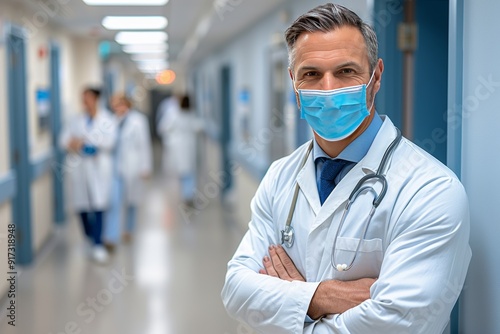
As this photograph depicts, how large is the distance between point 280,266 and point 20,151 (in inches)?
168

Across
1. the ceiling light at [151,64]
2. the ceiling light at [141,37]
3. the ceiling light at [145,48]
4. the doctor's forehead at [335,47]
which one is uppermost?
the ceiling light at [151,64]

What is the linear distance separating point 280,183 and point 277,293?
33cm

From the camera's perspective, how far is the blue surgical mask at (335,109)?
1.46 meters

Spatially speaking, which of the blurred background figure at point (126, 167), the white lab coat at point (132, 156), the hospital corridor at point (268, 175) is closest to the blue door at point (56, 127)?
the hospital corridor at point (268, 175)

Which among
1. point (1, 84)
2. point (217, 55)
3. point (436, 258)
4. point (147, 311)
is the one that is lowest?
point (147, 311)

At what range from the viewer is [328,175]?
158 centimetres

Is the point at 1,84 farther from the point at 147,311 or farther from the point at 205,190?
the point at 205,190

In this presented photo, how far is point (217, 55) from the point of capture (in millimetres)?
10625

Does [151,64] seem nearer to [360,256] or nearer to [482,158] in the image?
[482,158]

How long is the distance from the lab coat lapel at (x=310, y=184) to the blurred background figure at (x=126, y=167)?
15.2ft

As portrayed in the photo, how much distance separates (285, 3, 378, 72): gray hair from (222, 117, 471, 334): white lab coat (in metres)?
0.21

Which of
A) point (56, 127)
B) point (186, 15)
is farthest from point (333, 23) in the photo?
point (56, 127)

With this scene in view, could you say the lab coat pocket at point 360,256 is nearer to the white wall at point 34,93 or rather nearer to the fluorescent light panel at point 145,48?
the white wall at point 34,93

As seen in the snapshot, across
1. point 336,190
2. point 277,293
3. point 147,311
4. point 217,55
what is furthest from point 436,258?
point 217,55
